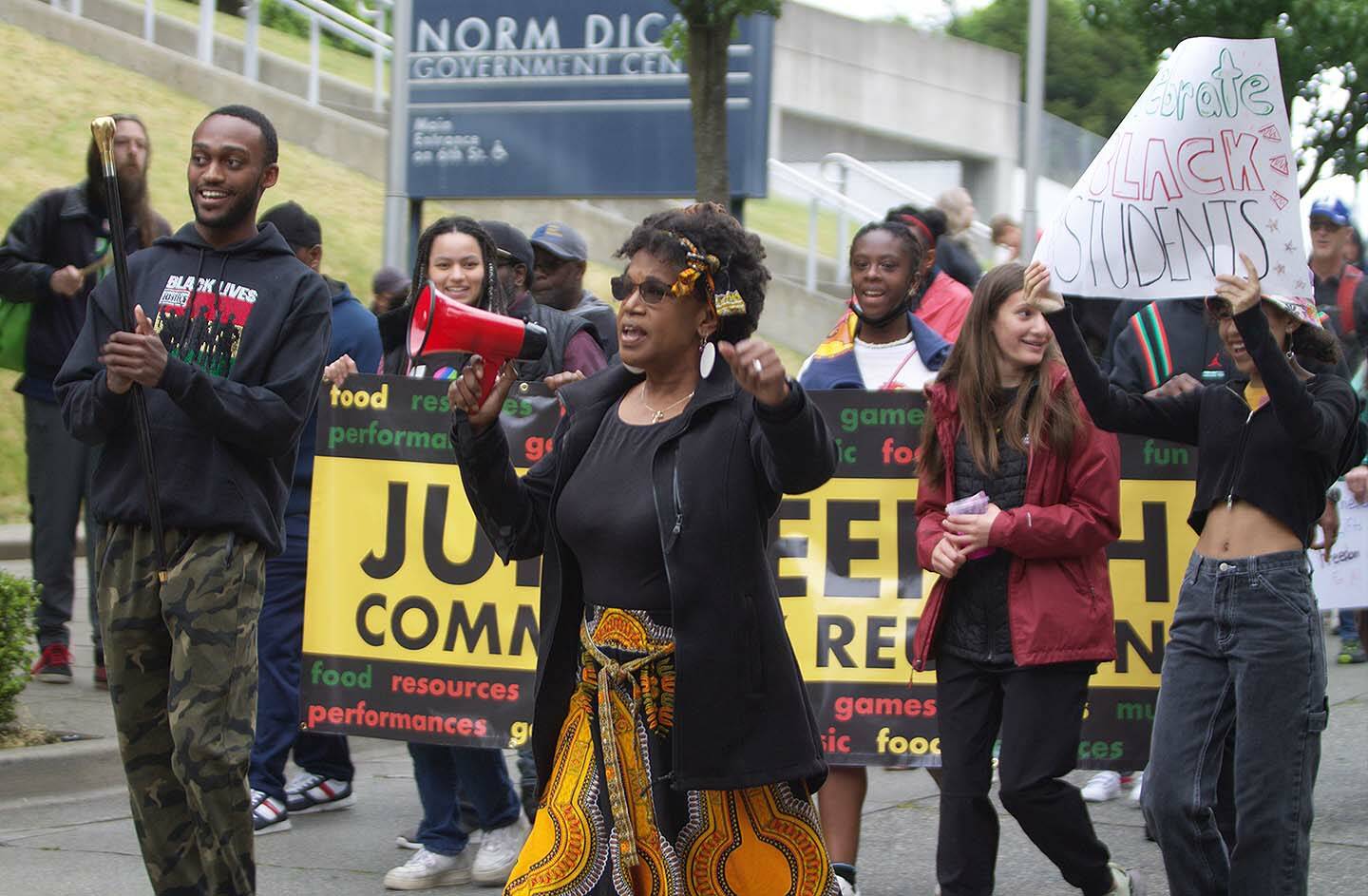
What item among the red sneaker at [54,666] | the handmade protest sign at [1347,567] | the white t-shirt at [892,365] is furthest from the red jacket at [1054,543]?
the red sneaker at [54,666]

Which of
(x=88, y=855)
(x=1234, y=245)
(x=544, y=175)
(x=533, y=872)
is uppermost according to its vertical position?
(x=544, y=175)

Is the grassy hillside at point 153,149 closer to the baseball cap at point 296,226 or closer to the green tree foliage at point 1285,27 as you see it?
the green tree foliage at point 1285,27

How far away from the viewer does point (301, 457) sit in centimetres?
712

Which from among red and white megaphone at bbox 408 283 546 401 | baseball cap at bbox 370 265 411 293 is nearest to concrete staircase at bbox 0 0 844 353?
baseball cap at bbox 370 265 411 293

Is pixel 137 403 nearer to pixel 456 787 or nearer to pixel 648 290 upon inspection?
pixel 648 290

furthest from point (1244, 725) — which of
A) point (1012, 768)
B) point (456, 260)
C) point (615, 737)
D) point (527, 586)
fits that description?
point (456, 260)

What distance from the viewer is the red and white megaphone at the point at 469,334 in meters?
3.89

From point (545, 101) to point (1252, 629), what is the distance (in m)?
7.58

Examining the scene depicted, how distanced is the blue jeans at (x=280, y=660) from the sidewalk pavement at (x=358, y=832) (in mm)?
251

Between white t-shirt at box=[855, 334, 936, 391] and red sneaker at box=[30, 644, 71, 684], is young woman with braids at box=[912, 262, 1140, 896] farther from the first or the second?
red sneaker at box=[30, 644, 71, 684]

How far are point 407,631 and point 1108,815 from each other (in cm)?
266

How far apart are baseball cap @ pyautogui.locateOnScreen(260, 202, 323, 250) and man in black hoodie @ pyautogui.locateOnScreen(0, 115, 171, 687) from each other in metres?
0.79

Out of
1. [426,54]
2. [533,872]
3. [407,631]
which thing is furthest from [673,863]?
[426,54]

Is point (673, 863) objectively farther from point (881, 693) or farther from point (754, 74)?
point (754, 74)
